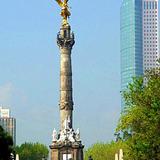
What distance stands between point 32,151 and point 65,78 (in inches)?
1878

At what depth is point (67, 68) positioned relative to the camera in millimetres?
88188

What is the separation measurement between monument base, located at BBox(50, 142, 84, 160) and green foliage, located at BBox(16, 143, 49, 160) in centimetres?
4154

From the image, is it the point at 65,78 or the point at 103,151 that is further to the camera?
the point at 103,151

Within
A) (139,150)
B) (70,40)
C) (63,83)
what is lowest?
(139,150)

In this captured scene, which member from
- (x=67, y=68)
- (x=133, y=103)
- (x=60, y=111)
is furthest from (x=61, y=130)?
(x=133, y=103)

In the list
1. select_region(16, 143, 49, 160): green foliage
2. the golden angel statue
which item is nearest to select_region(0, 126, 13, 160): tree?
the golden angel statue

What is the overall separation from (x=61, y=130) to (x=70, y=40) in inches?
516

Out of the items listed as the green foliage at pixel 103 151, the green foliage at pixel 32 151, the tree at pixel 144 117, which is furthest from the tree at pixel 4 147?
the green foliage at pixel 32 151

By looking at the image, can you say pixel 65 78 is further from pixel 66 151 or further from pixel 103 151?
A: pixel 103 151

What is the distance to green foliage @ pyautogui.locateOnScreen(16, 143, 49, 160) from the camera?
129500 mm

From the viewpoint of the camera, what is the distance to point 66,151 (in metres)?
85.8

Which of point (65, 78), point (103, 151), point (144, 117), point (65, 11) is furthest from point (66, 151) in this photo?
point (144, 117)

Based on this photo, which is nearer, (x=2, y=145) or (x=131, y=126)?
(x=131, y=126)

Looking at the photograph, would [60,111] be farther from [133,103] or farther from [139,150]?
[139,150]
